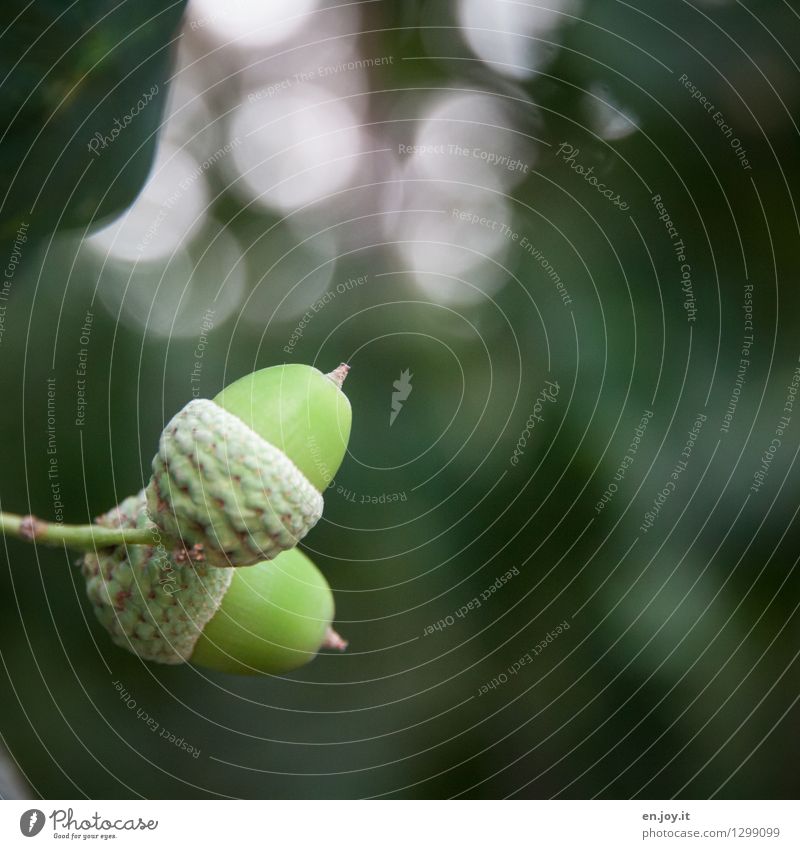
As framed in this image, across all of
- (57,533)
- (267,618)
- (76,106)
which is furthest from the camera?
(76,106)

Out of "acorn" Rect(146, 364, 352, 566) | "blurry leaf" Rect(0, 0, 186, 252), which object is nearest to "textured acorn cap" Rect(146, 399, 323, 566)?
"acorn" Rect(146, 364, 352, 566)

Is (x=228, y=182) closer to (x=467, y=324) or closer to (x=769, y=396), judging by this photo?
(x=467, y=324)

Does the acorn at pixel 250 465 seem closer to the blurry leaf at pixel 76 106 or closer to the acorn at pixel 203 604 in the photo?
the acorn at pixel 203 604

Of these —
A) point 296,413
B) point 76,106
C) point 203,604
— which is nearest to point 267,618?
point 203,604

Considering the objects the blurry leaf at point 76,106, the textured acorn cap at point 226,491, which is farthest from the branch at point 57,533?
the blurry leaf at point 76,106

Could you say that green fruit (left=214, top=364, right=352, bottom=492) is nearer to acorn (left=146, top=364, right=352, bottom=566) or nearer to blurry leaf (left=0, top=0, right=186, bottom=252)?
acorn (left=146, top=364, right=352, bottom=566)

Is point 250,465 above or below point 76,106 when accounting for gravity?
below

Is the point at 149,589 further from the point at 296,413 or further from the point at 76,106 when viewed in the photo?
the point at 76,106
